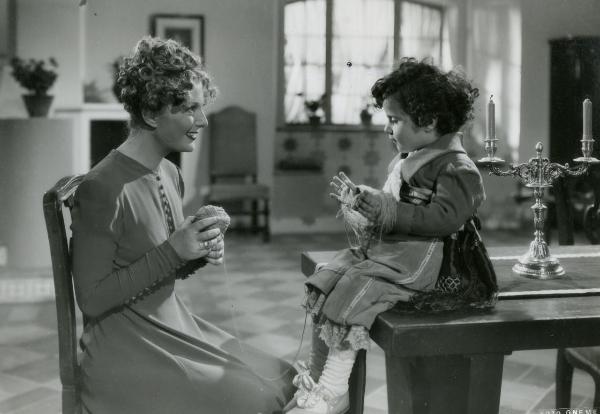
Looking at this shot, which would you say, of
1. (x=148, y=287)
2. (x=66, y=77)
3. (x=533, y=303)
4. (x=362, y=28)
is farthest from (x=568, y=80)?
(x=148, y=287)

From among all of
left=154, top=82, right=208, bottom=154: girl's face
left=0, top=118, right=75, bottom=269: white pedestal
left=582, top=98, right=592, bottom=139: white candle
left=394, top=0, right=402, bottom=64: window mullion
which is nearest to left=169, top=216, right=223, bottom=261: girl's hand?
left=154, top=82, right=208, bottom=154: girl's face

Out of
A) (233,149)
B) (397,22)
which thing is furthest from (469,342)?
(397,22)

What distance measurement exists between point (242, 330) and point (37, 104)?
3110mm

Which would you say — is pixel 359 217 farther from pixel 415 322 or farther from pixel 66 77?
pixel 66 77

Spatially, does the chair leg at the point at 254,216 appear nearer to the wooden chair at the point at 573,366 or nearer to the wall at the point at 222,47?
the wall at the point at 222,47

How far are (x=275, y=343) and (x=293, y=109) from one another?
17.3ft

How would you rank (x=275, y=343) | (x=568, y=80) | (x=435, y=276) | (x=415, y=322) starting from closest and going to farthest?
(x=415, y=322) < (x=435, y=276) < (x=275, y=343) < (x=568, y=80)

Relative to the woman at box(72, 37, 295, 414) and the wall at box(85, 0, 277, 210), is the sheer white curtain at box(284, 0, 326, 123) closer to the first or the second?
the wall at box(85, 0, 277, 210)

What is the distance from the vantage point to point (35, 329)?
4.38m

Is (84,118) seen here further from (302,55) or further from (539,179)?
(539,179)

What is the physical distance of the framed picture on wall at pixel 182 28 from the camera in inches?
322

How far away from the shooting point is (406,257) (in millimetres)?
1646

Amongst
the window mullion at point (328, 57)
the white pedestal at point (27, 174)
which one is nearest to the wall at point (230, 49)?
the window mullion at point (328, 57)

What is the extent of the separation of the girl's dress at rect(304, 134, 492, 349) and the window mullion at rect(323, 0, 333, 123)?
7390mm
